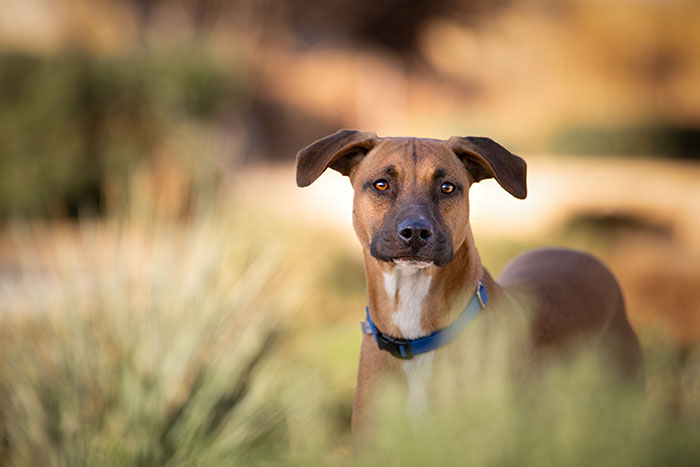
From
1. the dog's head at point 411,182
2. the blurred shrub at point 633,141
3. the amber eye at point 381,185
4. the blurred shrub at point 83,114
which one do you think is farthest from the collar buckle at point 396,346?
the blurred shrub at point 633,141

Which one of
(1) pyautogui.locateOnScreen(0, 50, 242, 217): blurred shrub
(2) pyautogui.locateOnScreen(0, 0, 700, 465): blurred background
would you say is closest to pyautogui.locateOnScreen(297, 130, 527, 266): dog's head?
(2) pyautogui.locateOnScreen(0, 0, 700, 465): blurred background

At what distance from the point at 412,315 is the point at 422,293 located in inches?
4.0

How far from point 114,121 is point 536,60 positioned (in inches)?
537

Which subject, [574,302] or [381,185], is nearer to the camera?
[381,185]

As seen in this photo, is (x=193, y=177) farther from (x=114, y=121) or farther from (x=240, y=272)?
(x=114, y=121)

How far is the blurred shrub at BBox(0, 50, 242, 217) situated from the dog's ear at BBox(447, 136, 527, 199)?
7.57 m

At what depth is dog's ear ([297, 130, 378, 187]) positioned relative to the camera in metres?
3.35

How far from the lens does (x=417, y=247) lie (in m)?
3.04

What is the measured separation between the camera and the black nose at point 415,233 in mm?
3021

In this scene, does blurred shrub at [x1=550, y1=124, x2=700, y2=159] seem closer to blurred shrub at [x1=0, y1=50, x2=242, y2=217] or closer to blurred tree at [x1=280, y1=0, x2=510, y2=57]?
blurred tree at [x1=280, y1=0, x2=510, y2=57]

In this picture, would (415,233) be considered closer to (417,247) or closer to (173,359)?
(417,247)

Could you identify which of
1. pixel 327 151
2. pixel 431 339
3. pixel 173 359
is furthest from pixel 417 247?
pixel 173 359

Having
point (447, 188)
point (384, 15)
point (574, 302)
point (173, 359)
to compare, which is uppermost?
point (384, 15)

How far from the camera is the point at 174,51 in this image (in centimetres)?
1124
